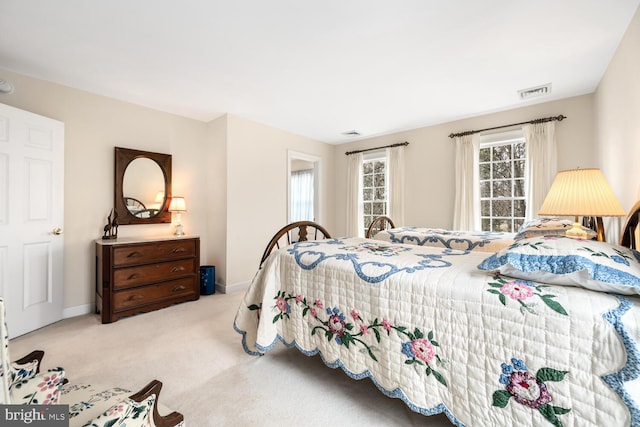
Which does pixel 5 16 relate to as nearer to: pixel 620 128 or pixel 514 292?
pixel 514 292

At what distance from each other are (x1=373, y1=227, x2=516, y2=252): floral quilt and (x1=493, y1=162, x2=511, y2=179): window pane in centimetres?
98

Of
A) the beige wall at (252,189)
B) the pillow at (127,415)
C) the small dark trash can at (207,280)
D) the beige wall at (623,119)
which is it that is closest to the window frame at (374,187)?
the beige wall at (252,189)

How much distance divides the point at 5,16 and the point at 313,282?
285 cm

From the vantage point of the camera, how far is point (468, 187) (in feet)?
12.8

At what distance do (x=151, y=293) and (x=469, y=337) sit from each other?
10.6 ft

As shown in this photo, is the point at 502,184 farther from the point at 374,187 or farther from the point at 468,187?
the point at 374,187

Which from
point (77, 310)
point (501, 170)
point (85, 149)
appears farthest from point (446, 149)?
point (77, 310)

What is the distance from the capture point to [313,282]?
70.4 inches

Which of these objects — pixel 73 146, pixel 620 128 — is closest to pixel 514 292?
pixel 620 128

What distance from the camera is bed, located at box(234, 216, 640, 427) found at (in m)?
0.96

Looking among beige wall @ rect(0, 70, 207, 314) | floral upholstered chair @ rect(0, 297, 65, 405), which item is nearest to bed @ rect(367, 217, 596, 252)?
floral upholstered chair @ rect(0, 297, 65, 405)

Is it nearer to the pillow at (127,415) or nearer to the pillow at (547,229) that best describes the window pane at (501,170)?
the pillow at (547,229)

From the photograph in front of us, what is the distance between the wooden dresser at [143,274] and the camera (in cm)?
280

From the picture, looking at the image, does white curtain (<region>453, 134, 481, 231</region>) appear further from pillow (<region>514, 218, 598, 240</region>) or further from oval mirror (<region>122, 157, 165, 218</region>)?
oval mirror (<region>122, 157, 165, 218</region>)
